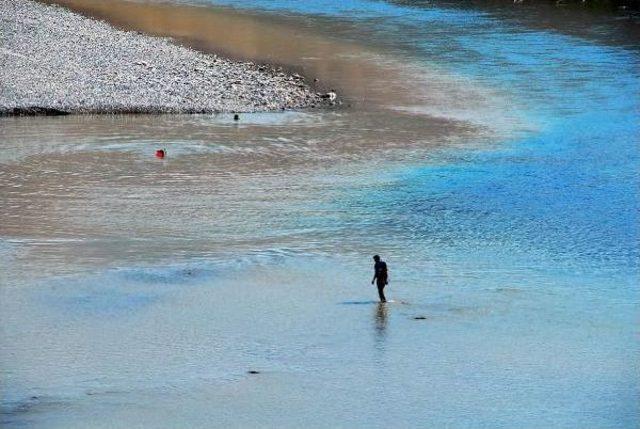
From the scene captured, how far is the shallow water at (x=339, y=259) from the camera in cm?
1722

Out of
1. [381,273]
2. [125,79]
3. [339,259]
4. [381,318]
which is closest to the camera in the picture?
[381,318]

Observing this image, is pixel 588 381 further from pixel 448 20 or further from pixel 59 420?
pixel 448 20

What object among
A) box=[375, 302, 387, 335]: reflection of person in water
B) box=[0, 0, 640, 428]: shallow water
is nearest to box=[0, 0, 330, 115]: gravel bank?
box=[0, 0, 640, 428]: shallow water

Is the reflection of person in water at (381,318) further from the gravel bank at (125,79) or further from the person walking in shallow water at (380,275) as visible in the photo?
the gravel bank at (125,79)

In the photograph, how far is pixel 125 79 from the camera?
43094mm

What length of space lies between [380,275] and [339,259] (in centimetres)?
346

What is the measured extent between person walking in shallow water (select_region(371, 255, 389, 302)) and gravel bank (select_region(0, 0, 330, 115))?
19.1m

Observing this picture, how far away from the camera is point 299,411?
1647 centimetres

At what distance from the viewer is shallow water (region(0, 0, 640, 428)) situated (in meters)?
17.2

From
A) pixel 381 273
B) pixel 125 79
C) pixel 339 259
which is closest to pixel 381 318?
pixel 381 273

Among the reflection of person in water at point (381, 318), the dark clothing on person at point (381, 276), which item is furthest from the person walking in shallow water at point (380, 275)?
the reflection of person in water at point (381, 318)

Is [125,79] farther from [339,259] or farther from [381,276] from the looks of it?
[381,276]

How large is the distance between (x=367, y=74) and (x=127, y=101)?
11398mm

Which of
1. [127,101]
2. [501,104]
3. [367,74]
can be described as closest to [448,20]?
[367,74]
